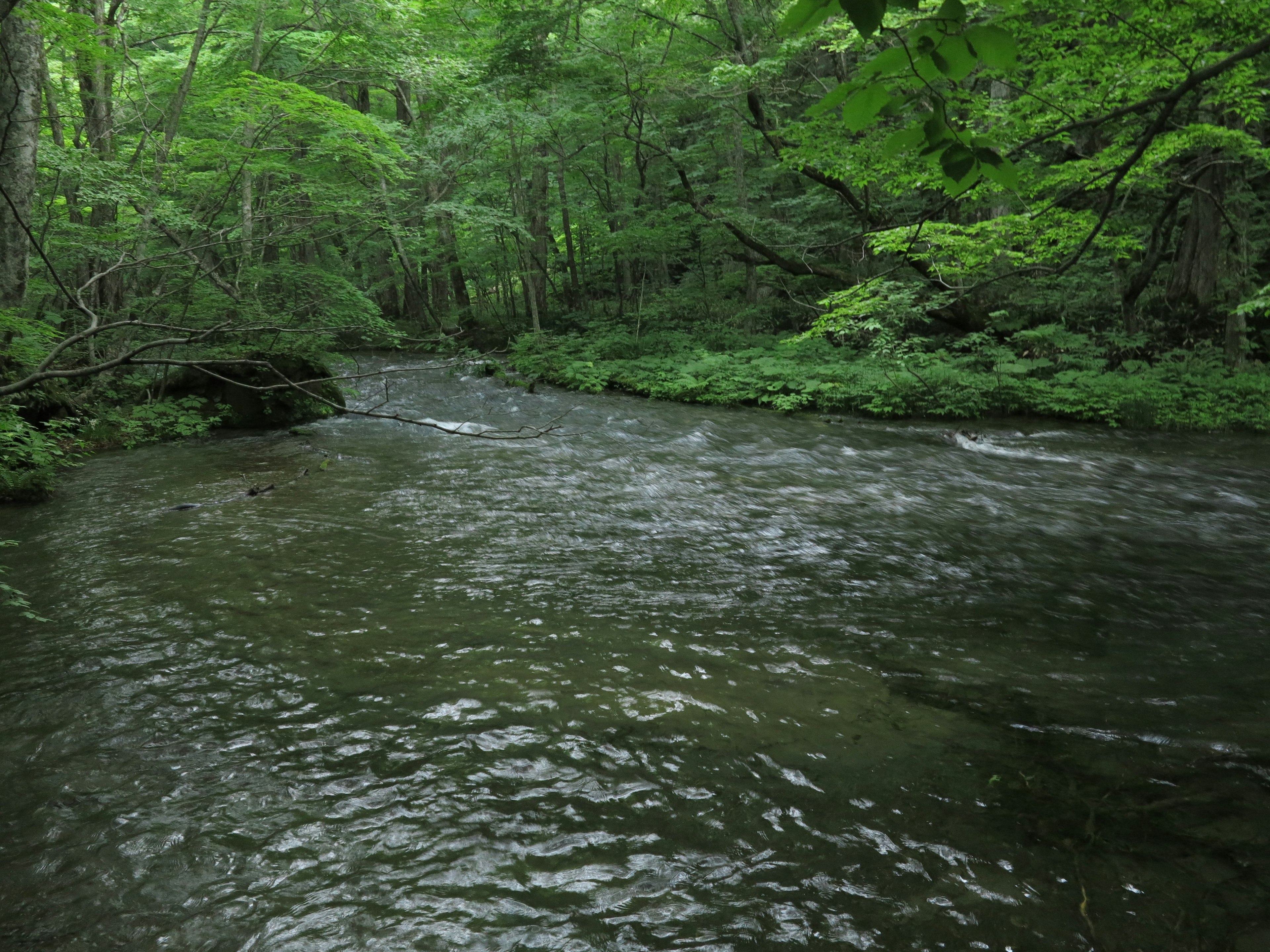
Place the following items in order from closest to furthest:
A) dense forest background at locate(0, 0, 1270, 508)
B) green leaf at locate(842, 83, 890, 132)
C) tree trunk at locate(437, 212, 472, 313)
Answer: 1. green leaf at locate(842, 83, 890, 132)
2. dense forest background at locate(0, 0, 1270, 508)
3. tree trunk at locate(437, 212, 472, 313)

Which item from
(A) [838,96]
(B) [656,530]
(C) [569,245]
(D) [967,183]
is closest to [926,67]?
(A) [838,96]

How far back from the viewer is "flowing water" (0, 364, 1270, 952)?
87.6 inches

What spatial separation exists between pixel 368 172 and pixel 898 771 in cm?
1696

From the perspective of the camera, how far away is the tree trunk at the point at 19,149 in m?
5.78

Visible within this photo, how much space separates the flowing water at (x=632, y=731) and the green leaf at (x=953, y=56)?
234 centimetres

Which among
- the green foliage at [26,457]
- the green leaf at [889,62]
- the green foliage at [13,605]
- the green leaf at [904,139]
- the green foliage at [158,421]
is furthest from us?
the green foliage at [158,421]

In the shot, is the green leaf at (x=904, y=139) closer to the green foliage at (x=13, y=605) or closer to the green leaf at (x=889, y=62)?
the green leaf at (x=889, y=62)

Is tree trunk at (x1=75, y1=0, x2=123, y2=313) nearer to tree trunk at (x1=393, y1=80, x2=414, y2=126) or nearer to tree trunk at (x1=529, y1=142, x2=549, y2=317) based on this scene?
tree trunk at (x1=393, y1=80, x2=414, y2=126)

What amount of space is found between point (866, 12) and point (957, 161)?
0.40 meters

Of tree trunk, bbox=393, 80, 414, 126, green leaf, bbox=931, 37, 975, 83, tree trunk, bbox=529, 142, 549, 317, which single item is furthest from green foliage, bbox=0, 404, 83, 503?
tree trunk, bbox=393, 80, 414, 126

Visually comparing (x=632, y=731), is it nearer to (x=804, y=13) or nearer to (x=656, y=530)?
(x=804, y=13)

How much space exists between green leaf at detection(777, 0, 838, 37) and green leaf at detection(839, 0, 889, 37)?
13 cm

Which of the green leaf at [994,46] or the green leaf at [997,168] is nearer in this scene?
the green leaf at [994,46]

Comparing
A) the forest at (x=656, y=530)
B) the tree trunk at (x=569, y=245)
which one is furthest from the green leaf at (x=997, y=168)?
the tree trunk at (x=569, y=245)
